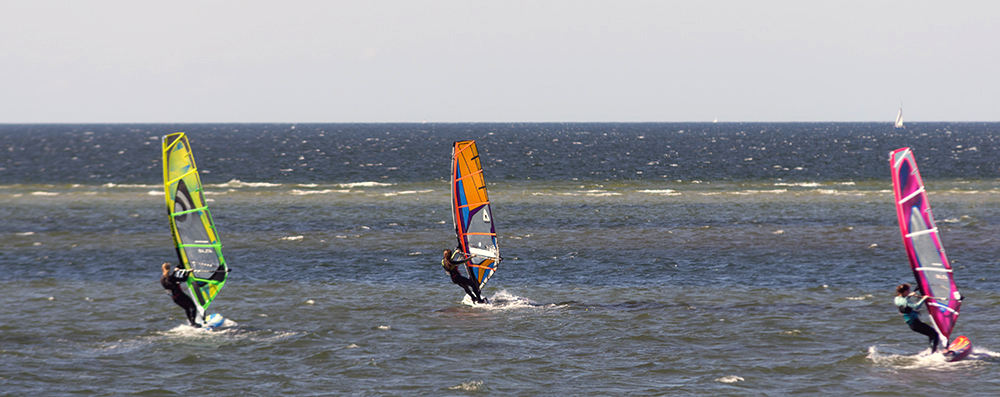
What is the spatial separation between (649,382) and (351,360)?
658 cm

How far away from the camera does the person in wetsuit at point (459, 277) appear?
69.8 ft

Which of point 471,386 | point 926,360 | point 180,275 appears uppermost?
point 180,275

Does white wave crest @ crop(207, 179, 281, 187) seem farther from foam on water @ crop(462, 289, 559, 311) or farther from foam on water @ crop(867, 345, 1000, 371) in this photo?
foam on water @ crop(867, 345, 1000, 371)

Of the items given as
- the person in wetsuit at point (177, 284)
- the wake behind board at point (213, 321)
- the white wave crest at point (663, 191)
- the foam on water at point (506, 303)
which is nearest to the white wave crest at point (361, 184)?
the white wave crest at point (663, 191)

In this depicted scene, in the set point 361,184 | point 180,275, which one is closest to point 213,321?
point 180,275

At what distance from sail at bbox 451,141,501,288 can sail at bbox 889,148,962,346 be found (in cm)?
1126

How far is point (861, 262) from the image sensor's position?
28375 mm

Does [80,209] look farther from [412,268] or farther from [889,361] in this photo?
[889,361]

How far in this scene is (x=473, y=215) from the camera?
76.8ft

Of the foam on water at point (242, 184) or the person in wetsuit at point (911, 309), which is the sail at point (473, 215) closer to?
the person in wetsuit at point (911, 309)

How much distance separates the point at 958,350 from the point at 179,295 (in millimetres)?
17865

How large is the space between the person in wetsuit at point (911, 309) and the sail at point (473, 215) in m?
11.2

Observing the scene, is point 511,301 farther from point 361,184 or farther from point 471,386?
point 361,184

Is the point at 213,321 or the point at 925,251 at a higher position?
the point at 925,251
